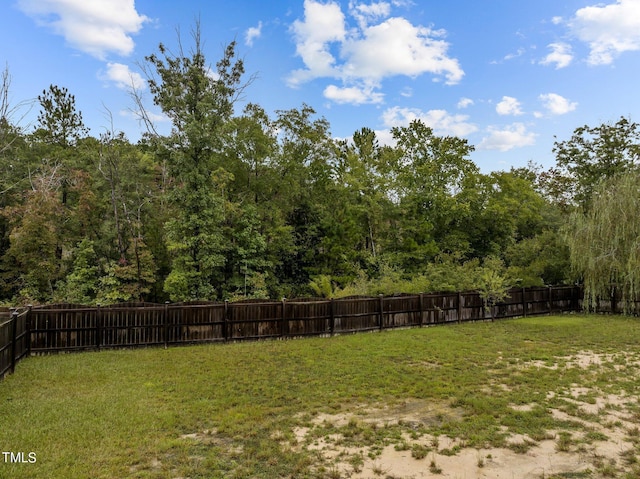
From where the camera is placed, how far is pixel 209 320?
1127cm

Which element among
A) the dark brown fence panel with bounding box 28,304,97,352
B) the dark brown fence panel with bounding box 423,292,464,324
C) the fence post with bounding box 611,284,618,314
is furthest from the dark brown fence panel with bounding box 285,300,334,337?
the fence post with bounding box 611,284,618,314

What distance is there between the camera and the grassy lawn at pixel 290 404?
4.16 m

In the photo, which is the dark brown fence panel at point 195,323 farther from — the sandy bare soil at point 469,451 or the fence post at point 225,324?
the sandy bare soil at point 469,451

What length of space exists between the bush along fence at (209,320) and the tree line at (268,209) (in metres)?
1.34

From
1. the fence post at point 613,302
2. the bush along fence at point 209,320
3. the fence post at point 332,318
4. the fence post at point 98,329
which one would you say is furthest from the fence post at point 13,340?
the fence post at point 613,302

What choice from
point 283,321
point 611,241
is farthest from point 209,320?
point 611,241

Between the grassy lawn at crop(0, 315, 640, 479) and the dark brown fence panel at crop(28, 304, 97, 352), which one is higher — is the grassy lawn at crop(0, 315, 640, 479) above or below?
below

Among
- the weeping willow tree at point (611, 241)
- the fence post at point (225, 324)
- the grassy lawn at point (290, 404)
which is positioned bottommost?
the grassy lawn at point (290, 404)

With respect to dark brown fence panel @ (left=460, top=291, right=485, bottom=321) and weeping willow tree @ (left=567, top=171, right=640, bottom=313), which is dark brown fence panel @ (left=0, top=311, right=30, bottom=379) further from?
weeping willow tree @ (left=567, top=171, right=640, bottom=313)

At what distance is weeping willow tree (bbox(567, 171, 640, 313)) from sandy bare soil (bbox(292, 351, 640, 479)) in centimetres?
1212

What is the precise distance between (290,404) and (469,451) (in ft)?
9.06

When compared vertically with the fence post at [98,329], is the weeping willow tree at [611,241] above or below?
above

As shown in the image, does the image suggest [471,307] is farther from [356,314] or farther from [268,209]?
[268,209]

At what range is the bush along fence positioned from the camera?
31.2 feet
